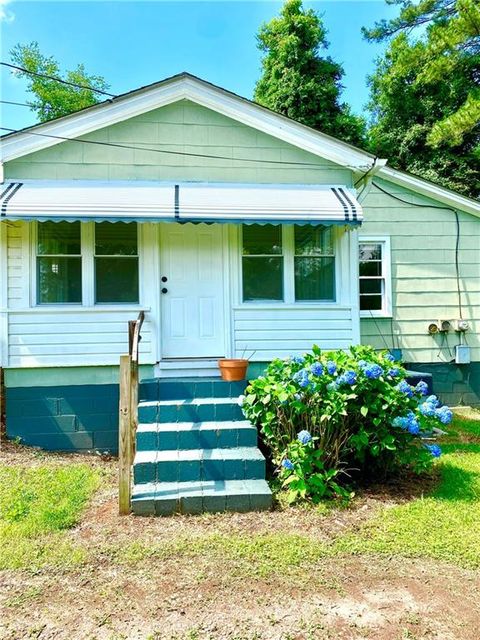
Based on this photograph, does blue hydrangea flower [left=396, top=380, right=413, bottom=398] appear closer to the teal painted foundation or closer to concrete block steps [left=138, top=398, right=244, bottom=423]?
concrete block steps [left=138, top=398, right=244, bottom=423]

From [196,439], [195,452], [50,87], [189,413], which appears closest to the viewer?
[195,452]

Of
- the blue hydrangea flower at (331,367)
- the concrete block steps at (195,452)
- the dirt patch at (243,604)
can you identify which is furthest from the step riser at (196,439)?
the dirt patch at (243,604)

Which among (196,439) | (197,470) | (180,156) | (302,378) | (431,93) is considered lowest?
(197,470)

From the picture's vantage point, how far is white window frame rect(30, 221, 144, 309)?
16.9 ft

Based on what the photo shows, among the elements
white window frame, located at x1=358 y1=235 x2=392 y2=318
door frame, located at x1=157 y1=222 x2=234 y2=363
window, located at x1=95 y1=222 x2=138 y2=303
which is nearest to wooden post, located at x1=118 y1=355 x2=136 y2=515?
door frame, located at x1=157 y1=222 x2=234 y2=363

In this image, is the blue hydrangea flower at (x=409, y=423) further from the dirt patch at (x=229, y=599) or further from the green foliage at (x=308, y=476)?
the dirt patch at (x=229, y=599)

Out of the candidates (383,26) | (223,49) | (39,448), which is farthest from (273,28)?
(39,448)

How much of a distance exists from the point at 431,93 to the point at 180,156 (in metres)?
11.9

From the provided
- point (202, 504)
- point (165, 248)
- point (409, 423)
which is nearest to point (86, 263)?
point (165, 248)

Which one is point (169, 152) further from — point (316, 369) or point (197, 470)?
point (197, 470)

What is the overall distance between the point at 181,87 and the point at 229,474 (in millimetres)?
4748

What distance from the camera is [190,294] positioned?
5.45 m

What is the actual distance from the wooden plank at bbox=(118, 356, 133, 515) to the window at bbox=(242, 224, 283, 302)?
102 inches

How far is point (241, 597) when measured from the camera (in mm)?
2311
